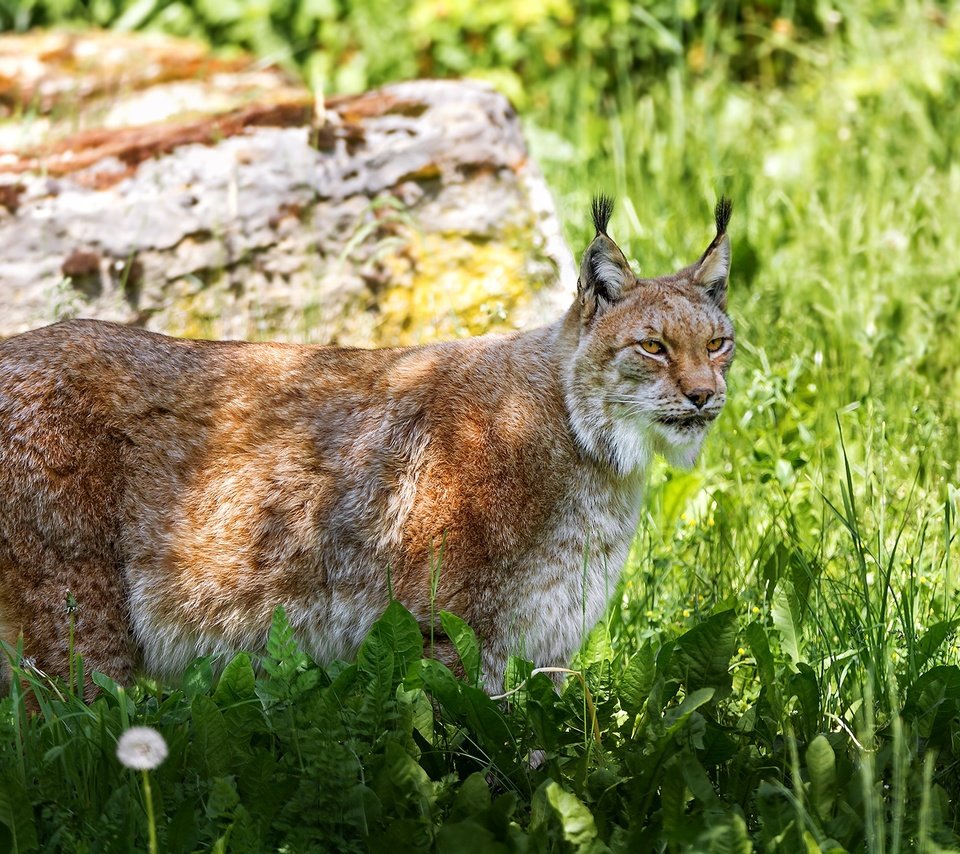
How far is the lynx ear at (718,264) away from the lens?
4.32 m

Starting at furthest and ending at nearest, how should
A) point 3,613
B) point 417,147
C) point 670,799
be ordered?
1. point 417,147
2. point 3,613
3. point 670,799

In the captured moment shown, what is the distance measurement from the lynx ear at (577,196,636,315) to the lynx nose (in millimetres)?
451

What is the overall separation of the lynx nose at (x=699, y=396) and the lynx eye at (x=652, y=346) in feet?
0.60

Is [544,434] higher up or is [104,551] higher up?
[544,434]

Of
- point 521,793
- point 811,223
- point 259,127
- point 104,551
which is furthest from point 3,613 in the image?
point 811,223

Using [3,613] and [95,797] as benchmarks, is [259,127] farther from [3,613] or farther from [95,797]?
[95,797]

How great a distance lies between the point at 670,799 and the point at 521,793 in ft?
1.70

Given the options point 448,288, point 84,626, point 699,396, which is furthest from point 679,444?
point 448,288

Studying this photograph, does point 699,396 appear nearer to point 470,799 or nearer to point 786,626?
point 786,626

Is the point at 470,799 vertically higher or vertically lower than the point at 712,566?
higher

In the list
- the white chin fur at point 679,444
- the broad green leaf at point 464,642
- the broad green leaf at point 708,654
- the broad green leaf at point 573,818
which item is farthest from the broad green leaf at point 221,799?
the white chin fur at point 679,444

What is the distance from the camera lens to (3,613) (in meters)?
3.66

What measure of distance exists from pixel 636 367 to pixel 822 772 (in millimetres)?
1517

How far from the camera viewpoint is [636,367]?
406 cm
